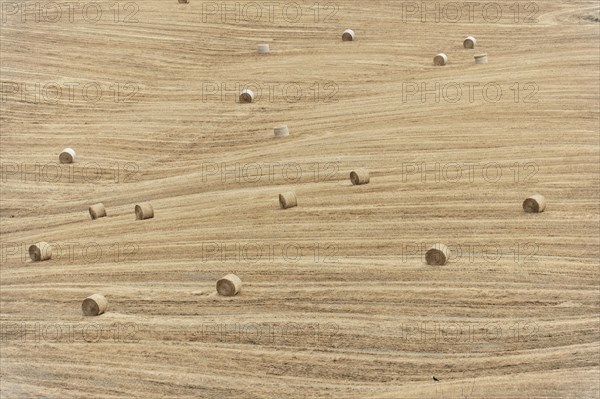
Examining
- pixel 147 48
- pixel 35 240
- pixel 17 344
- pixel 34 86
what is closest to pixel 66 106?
pixel 34 86

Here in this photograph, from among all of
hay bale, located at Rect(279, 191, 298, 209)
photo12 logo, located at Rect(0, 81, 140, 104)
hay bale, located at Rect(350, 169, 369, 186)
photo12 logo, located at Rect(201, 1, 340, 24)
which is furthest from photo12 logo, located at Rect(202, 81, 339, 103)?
hay bale, located at Rect(279, 191, 298, 209)

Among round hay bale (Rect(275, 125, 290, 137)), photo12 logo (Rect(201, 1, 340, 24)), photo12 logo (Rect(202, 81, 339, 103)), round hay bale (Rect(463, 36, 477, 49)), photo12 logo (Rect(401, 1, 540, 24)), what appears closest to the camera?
round hay bale (Rect(275, 125, 290, 137))

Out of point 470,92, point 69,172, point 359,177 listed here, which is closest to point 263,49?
point 470,92

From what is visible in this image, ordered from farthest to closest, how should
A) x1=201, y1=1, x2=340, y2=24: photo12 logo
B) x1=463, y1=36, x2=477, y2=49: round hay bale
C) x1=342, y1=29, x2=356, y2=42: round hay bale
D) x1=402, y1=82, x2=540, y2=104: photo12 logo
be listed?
x1=201, y1=1, x2=340, y2=24: photo12 logo < x1=342, y1=29, x2=356, y2=42: round hay bale < x1=463, y1=36, x2=477, y2=49: round hay bale < x1=402, y1=82, x2=540, y2=104: photo12 logo

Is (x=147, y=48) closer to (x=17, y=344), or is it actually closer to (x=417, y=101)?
(x=417, y=101)

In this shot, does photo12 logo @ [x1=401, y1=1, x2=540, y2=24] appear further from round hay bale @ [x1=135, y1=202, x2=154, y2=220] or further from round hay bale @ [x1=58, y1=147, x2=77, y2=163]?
round hay bale @ [x1=135, y1=202, x2=154, y2=220]

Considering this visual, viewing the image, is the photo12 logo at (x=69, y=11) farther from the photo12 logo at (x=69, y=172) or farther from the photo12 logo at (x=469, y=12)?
the photo12 logo at (x=469, y=12)
